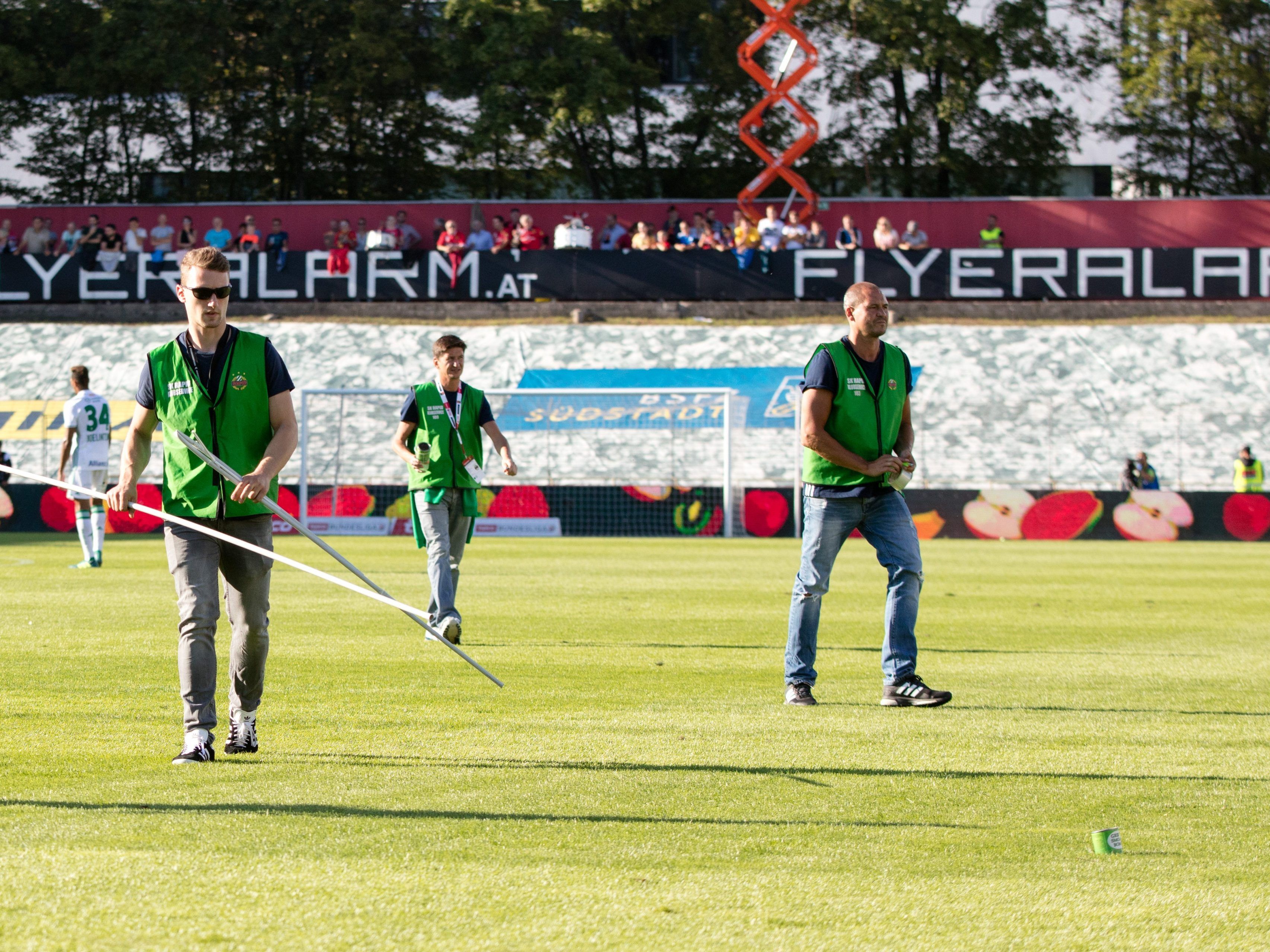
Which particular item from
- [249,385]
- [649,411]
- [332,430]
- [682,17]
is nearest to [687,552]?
[649,411]

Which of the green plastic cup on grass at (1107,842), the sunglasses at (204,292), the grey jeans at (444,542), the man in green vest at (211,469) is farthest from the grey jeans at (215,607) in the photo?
the grey jeans at (444,542)

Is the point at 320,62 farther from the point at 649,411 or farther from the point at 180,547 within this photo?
the point at 180,547

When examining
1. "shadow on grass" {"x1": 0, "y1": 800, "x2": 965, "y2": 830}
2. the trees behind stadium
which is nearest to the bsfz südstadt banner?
the trees behind stadium

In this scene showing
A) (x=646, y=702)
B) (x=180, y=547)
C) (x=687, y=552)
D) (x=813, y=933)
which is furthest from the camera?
(x=687, y=552)

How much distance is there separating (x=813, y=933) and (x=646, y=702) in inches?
166

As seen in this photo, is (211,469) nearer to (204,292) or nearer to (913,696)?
(204,292)

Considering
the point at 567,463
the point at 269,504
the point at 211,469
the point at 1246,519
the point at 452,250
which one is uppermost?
the point at 452,250

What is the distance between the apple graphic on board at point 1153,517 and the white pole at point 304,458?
553 inches

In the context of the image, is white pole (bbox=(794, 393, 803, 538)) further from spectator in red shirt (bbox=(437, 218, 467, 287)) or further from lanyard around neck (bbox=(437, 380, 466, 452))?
lanyard around neck (bbox=(437, 380, 466, 452))

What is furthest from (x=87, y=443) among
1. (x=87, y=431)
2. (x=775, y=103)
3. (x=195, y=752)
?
(x=775, y=103)

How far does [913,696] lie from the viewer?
314 inches

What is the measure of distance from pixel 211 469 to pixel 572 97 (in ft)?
121

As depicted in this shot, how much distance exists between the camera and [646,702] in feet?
26.5

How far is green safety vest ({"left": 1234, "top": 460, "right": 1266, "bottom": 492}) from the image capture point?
28562mm
